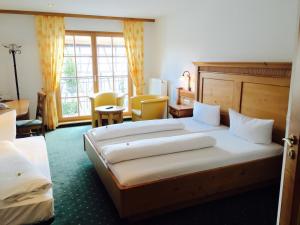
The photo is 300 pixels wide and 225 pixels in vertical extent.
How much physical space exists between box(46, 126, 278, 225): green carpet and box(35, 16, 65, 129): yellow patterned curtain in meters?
2.28

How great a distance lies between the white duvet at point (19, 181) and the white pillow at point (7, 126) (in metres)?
0.80

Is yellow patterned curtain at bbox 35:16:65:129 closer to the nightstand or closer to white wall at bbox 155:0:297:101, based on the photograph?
white wall at bbox 155:0:297:101

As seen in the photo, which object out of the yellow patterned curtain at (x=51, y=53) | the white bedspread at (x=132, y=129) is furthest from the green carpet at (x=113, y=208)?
the yellow patterned curtain at (x=51, y=53)

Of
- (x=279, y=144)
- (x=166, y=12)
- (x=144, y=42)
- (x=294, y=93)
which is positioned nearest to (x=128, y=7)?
(x=166, y=12)

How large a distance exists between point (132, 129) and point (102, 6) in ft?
8.03

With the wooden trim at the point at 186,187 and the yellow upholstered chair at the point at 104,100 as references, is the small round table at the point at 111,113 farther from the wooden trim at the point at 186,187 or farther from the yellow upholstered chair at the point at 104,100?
the wooden trim at the point at 186,187

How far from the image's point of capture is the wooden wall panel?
8.74 feet

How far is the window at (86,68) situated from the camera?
17.3 ft

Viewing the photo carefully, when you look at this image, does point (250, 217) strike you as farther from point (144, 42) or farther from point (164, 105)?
point (144, 42)

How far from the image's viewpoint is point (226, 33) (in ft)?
11.5

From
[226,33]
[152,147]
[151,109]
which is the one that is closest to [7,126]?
[152,147]

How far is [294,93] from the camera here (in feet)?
4.11

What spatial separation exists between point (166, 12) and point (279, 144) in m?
3.39

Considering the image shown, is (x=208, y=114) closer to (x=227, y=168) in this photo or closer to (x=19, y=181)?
(x=227, y=168)
